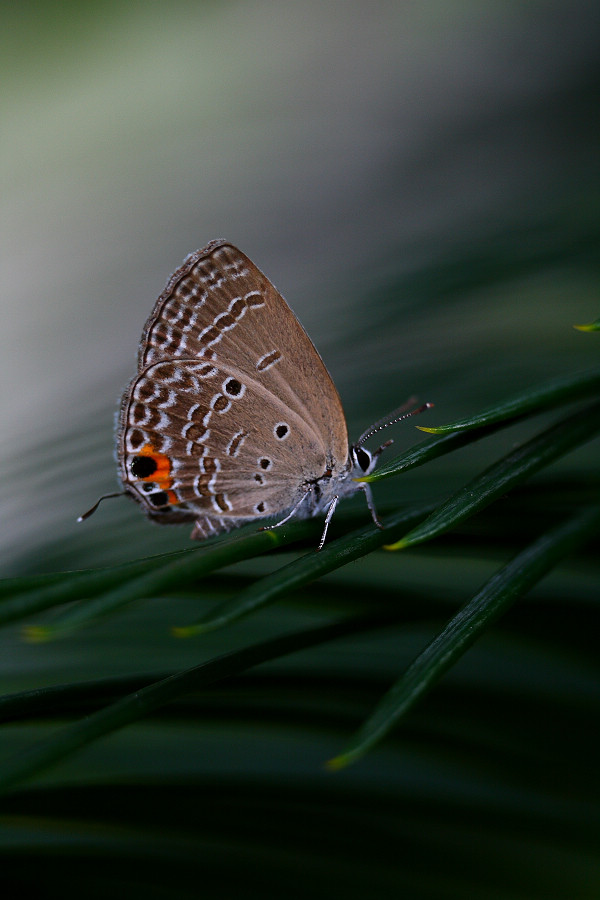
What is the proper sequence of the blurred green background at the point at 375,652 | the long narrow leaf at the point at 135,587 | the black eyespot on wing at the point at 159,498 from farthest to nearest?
1. the black eyespot on wing at the point at 159,498
2. the blurred green background at the point at 375,652
3. the long narrow leaf at the point at 135,587

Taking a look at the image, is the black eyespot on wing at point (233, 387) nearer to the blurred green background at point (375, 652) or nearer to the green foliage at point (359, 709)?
the blurred green background at point (375, 652)

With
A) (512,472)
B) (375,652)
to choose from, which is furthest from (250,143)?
(512,472)

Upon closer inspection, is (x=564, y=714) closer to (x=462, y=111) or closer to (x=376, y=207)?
(x=376, y=207)

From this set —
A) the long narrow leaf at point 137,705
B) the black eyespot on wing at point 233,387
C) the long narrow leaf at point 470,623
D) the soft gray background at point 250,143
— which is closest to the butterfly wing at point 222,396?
the black eyespot on wing at point 233,387

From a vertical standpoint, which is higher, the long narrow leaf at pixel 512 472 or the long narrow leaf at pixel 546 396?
the long narrow leaf at pixel 546 396

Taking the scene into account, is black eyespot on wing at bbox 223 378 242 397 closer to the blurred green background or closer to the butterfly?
the butterfly

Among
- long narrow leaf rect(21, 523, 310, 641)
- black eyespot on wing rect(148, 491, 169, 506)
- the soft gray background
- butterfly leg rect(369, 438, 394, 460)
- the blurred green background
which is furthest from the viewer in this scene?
the soft gray background

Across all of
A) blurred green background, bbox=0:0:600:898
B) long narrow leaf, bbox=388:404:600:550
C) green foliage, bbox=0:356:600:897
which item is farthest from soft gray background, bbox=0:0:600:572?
long narrow leaf, bbox=388:404:600:550
